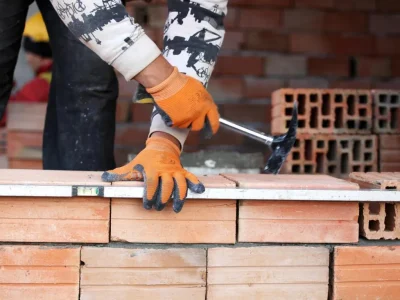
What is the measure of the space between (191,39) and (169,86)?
259 millimetres

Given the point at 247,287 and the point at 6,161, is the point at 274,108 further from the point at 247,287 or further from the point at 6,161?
the point at 6,161

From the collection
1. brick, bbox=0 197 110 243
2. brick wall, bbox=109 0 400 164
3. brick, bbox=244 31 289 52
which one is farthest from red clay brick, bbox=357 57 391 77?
brick, bbox=0 197 110 243

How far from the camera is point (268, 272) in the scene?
4.93 ft

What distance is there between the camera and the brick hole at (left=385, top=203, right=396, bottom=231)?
1.56 metres

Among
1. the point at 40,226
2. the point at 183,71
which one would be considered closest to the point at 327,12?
the point at 183,71

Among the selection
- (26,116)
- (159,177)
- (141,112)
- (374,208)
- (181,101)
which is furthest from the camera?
(141,112)

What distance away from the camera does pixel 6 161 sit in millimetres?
3180

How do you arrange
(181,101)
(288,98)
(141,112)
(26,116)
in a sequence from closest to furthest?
(181,101) < (288,98) < (26,116) < (141,112)

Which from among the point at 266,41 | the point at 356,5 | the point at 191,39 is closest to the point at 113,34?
the point at 191,39

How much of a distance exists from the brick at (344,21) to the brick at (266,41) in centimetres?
27

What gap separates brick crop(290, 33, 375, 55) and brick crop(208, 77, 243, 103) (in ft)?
1.29

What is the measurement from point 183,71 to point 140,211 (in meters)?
0.45

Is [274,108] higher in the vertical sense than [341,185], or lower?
higher

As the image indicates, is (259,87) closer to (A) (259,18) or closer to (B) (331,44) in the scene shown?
(A) (259,18)
